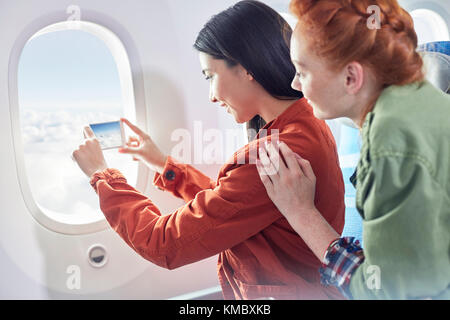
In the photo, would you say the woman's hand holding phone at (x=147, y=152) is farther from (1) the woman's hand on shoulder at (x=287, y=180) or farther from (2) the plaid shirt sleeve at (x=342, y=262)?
(2) the plaid shirt sleeve at (x=342, y=262)

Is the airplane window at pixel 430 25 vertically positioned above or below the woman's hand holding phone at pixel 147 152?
above

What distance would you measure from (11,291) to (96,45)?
85cm

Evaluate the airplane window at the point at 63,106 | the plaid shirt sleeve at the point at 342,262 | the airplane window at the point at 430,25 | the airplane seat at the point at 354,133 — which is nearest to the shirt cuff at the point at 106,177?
the airplane window at the point at 63,106

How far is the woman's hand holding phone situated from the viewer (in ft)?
4.99

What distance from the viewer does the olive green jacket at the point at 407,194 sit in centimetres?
75

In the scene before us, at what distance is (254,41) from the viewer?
112cm

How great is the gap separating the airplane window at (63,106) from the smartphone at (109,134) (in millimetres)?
157

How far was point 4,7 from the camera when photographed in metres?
1.24

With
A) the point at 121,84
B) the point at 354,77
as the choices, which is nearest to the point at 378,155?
the point at 354,77

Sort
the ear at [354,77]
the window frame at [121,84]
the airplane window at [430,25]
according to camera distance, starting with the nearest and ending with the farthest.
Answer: the ear at [354,77], the window frame at [121,84], the airplane window at [430,25]

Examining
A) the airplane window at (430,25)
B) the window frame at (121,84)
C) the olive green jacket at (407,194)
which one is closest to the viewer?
the olive green jacket at (407,194)

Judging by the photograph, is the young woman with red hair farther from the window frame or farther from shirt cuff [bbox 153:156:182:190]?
the window frame

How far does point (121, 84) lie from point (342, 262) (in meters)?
1.03

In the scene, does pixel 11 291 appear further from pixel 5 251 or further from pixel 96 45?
pixel 96 45
